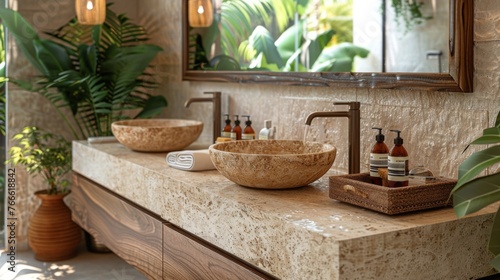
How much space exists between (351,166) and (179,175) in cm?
62

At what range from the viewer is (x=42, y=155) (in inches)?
136

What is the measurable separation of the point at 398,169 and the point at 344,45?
28.1 inches

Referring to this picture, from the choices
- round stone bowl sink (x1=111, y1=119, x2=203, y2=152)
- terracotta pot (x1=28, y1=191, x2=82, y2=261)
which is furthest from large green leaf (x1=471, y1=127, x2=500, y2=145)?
terracotta pot (x1=28, y1=191, x2=82, y2=261)

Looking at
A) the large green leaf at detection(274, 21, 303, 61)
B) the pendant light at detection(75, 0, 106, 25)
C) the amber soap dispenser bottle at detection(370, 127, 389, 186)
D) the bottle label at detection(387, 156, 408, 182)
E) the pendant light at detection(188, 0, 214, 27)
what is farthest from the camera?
the pendant light at detection(75, 0, 106, 25)


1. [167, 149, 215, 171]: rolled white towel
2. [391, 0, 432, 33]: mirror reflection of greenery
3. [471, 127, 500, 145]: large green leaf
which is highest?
[391, 0, 432, 33]: mirror reflection of greenery

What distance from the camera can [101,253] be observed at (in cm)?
371

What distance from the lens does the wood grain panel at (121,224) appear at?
2344mm

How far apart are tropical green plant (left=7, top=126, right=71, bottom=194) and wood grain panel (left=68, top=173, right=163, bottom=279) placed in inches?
10.1

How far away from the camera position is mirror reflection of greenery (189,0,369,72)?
7.52ft

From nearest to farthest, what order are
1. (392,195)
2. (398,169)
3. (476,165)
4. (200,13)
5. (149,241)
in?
1. (476,165)
2. (392,195)
3. (398,169)
4. (149,241)
5. (200,13)

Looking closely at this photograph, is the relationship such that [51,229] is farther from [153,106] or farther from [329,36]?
[329,36]

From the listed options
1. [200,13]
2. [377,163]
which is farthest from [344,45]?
[200,13]

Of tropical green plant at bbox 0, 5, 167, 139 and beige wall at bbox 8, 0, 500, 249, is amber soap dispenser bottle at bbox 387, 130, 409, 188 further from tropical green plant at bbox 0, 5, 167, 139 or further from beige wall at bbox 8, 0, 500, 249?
tropical green plant at bbox 0, 5, 167, 139

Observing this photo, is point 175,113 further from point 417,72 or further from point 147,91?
point 417,72
